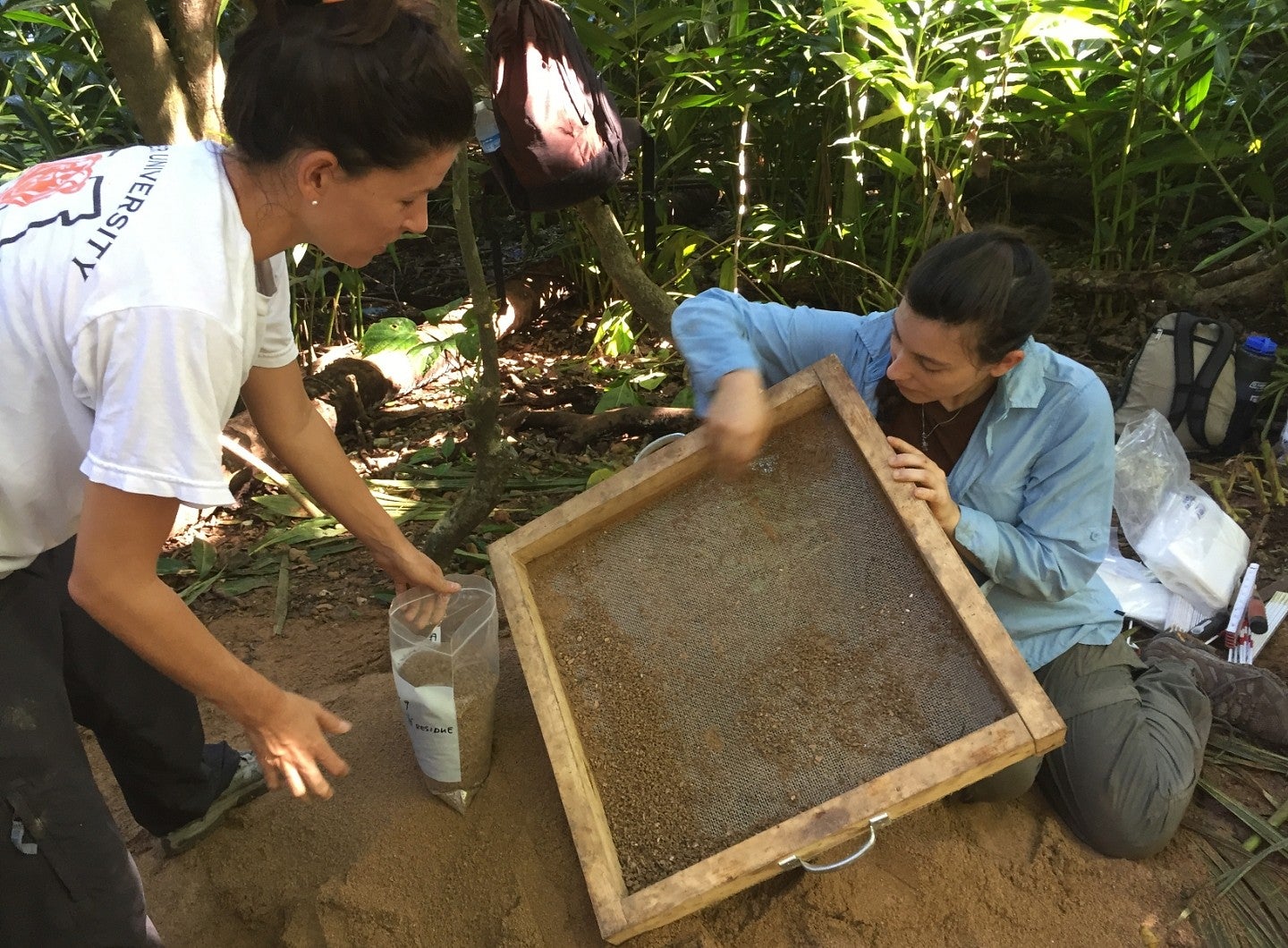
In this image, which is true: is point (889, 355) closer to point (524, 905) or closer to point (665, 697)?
point (665, 697)

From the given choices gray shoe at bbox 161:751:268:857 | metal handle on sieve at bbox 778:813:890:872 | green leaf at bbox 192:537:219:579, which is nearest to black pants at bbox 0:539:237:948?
gray shoe at bbox 161:751:268:857

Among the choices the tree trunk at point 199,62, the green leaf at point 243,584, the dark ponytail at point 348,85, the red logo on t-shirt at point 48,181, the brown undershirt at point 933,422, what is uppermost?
the dark ponytail at point 348,85

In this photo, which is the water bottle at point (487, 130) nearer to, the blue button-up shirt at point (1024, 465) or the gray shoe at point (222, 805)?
the blue button-up shirt at point (1024, 465)

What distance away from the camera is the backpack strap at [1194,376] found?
9.94ft

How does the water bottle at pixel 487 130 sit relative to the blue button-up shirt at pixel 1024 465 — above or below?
above

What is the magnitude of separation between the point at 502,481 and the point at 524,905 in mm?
1281

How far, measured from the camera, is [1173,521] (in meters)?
2.56

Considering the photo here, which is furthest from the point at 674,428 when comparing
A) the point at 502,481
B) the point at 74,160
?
the point at 74,160

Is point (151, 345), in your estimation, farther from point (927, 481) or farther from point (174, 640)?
point (927, 481)

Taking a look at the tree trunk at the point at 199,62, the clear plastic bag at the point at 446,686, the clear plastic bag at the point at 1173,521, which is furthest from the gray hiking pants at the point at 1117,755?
the tree trunk at the point at 199,62

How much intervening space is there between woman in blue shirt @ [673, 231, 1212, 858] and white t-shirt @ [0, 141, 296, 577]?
0.86 meters

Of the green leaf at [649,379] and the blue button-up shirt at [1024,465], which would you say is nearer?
the blue button-up shirt at [1024,465]

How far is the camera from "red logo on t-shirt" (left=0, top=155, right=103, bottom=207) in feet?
3.94

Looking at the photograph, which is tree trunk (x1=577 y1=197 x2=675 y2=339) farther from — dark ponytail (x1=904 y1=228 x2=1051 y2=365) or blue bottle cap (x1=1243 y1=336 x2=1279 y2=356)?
blue bottle cap (x1=1243 y1=336 x2=1279 y2=356)
